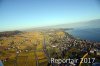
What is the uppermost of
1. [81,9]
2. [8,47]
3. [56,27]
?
[81,9]

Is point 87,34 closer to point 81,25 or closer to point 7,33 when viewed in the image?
point 81,25

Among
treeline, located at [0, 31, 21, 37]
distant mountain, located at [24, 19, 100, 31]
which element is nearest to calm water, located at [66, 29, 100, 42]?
distant mountain, located at [24, 19, 100, 31]

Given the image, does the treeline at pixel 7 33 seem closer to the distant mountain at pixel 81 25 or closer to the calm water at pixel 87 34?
the distant mountain at pixel 81 25

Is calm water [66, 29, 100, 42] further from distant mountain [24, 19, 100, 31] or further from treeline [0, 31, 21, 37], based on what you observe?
treeline [0, 31, 21, 37]

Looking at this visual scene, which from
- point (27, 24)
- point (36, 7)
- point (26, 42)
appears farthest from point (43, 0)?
point (26, 42)

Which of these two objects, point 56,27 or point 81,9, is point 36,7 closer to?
point 56,27

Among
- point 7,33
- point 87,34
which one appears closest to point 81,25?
point 87,34

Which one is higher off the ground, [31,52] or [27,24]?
[27,24]

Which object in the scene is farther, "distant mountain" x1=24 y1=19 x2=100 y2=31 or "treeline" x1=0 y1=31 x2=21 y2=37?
"treeline" x1=0 y1=31 x2=21 y2=37
